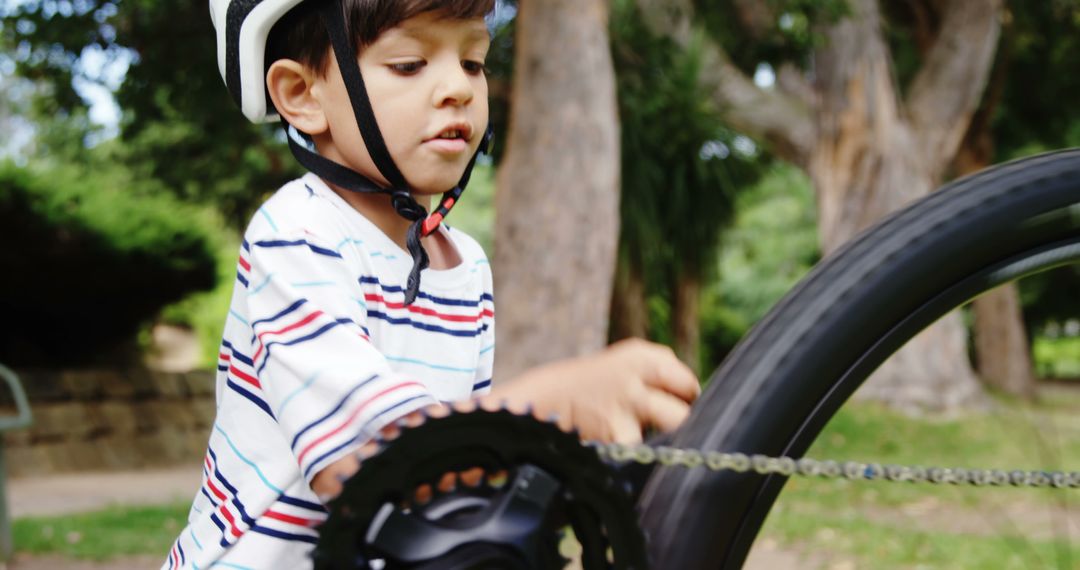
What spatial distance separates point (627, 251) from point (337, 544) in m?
9.86

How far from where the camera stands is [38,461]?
30.4 feet

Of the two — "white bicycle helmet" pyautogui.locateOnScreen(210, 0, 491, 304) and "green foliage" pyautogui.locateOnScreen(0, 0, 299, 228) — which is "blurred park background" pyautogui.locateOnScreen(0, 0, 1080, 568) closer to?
"green foliage" pyautogui.locateOnScreen(0, 0, 299, 228)

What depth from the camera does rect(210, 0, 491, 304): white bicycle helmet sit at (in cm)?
124

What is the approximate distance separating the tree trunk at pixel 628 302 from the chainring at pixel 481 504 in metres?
9.86

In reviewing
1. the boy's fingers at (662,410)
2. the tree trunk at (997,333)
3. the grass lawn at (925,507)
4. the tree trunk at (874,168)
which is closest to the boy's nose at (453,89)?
→ the boy's fingers at (662,410)

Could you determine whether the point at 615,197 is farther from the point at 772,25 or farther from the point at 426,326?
the point at 426,326

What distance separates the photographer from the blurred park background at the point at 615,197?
6.74 meters

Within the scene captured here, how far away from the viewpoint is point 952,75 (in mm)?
12648

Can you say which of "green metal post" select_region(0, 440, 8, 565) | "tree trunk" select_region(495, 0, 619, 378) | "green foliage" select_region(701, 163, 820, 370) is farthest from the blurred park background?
"green foliage" select_region(701, 163, 820, 370)

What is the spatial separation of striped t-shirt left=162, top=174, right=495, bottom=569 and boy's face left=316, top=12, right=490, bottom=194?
0.28ft

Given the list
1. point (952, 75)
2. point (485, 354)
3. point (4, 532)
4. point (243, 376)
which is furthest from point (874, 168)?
point (243, 376)

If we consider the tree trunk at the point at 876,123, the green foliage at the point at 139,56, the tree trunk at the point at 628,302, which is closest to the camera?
the green foliage at the point at 139,56

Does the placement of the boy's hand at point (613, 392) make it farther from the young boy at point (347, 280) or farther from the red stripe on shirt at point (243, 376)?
the red stripe on shirt at point (243, 376)

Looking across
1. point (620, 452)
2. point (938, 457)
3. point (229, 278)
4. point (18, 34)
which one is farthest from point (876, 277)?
point (229, 278)
